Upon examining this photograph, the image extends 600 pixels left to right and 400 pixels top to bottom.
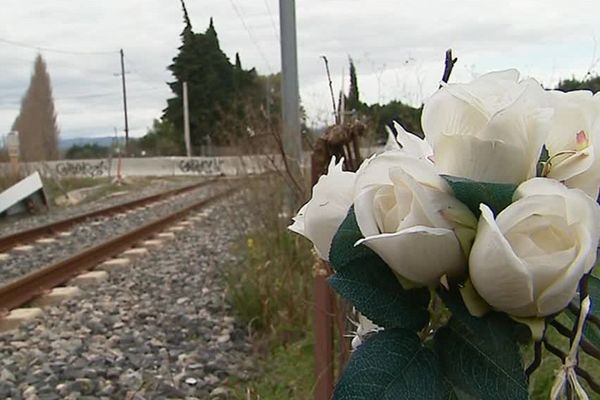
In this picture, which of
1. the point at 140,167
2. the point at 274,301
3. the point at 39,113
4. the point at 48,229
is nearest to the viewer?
the point at 274,301

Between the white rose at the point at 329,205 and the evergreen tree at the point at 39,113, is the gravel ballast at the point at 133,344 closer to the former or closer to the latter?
the white rose at the point at 329,205

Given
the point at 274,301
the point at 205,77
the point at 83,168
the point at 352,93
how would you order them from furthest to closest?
the point at 83,168, the point at 205,77, the point at 274,301, the point at 352,93

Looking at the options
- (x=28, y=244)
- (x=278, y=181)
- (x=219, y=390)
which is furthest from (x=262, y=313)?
(x=28, y=244)

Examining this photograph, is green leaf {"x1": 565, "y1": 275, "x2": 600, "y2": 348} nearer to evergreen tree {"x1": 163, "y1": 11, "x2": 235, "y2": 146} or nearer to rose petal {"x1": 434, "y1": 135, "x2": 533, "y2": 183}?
rose petal {"x1": 434, "y1": 135, "x2": 533, "y2": 183}

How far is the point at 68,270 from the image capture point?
8.20 m

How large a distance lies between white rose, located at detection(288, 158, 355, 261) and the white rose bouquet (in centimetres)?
3

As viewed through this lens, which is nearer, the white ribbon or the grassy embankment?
the white ribbon

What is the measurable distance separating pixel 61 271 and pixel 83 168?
90.4ft

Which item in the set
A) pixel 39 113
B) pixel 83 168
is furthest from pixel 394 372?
pixel 39 113

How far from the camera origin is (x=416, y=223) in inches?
24.9

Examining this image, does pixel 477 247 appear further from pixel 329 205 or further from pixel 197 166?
pixel 197 166

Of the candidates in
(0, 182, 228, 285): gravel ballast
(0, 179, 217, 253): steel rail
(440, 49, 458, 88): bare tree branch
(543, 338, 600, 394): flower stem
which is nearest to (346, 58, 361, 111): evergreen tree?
(440, 49, 458, 88): bare tree branch

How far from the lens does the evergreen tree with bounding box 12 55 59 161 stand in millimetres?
43625

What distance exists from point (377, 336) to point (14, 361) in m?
4.45
